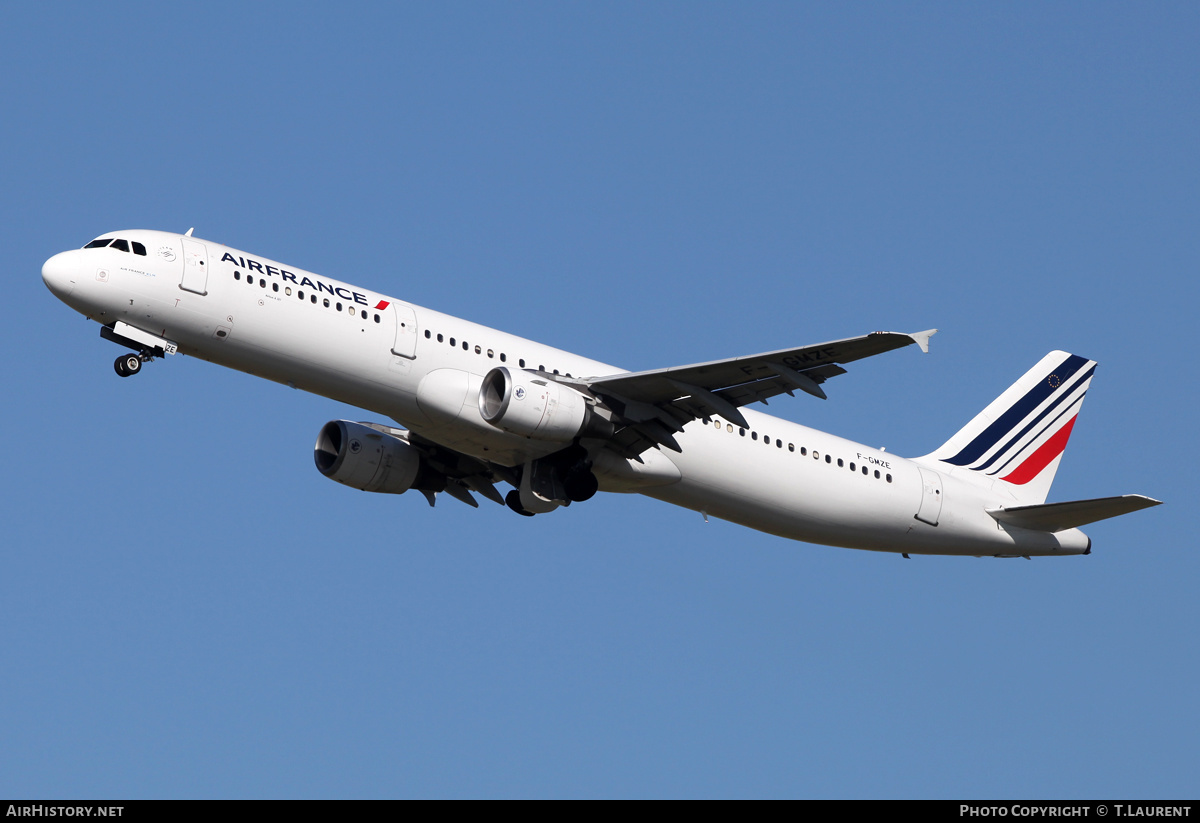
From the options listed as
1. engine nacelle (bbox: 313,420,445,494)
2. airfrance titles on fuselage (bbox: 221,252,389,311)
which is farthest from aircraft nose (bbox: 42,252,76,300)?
engine nacelle (bbox: 313,420,445,494)

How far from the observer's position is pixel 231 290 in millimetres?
31328

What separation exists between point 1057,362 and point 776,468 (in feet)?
39.5

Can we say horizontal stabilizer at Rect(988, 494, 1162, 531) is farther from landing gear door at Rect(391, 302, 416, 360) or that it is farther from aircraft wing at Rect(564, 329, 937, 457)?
landing gear door at Rect(391, 302, 416, 360)

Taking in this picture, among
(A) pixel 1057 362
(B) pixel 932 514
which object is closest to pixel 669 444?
(B) pixel 932 514

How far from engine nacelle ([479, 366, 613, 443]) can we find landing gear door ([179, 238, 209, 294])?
6.62m

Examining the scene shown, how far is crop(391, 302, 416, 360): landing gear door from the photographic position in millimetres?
32219

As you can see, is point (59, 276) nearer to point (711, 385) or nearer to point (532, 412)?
point (532, 412)

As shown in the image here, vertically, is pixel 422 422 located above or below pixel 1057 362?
below

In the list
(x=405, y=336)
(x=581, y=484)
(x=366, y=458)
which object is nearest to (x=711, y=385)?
(x=581, y=484)

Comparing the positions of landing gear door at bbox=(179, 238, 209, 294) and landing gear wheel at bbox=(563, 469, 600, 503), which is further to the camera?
landing gear wheel at bbox=(563, 469, 600, 503)

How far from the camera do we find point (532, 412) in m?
32.1

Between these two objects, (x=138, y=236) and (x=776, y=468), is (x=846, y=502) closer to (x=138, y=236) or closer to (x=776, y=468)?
(x=776, y=468)
